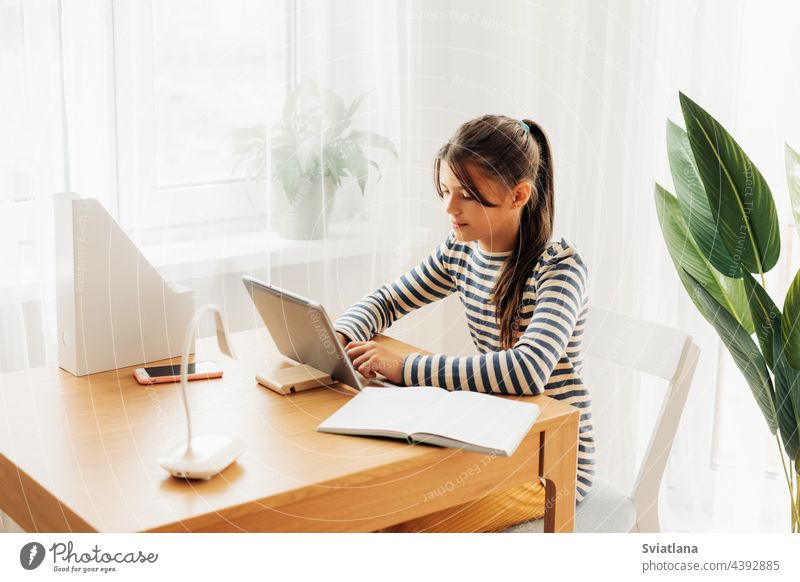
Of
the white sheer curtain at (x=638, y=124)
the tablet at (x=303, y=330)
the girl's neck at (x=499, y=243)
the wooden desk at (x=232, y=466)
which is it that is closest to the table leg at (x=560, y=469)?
the wooden desk at (x=232, y=466)

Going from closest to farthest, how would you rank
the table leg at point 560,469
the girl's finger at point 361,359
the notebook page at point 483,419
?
the notebook page at point 483,419 < the table leg at point 560,469 < the girl's finger at point 361,359

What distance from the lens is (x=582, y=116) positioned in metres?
2.20

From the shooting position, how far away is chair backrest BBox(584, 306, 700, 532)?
1.47m

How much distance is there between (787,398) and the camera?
152 cm

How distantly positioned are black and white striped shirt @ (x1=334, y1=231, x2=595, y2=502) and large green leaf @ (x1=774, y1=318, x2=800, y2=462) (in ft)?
0.96

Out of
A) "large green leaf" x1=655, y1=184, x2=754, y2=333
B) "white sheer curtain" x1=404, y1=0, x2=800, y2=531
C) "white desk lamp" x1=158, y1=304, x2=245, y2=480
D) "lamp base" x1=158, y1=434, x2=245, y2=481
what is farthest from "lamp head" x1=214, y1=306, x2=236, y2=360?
"white sheer curtain" x1=404, y1=0, x2=800, y2=531

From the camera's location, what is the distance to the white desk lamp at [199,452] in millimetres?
1062

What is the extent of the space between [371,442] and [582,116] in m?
1.25

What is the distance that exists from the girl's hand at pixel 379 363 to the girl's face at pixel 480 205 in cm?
24

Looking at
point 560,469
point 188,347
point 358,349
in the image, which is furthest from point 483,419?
point 188,347

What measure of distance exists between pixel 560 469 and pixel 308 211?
1.00 m

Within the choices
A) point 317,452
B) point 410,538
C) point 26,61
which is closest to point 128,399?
point 317,452

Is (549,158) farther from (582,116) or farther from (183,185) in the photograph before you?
(183,185)

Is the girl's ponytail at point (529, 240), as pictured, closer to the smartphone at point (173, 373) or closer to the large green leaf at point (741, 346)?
the large green leaf at point (741, 346)
